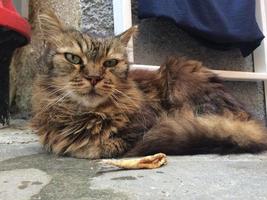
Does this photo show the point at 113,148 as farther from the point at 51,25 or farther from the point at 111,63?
the point at 51,25

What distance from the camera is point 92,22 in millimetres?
2068

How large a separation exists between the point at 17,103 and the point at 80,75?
1.35 metres

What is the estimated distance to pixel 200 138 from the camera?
1.39 meters

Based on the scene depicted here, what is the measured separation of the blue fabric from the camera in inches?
76.2

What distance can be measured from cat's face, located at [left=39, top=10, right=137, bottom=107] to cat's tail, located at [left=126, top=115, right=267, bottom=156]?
212 mm

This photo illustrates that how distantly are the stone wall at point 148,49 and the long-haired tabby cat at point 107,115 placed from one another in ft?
1.67

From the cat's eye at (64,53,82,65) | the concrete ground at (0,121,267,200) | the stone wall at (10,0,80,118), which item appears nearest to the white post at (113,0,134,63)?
the stone wall at (10,0,80,118)

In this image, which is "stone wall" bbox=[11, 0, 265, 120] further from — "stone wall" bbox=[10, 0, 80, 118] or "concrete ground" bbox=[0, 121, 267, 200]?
"concrete ground" bbox=[0, 121, 267, 200]

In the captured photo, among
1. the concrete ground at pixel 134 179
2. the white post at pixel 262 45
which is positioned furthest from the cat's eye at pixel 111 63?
the white post at pixel 262 45

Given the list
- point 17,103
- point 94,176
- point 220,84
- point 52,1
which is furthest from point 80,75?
point 17,103

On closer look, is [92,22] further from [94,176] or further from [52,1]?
[94,176]

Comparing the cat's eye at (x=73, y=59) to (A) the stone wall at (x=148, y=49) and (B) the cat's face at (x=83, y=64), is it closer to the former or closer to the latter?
(B) the cat's face at (x=83, y=64)

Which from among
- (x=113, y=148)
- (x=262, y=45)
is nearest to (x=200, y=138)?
(x=113, y=148)

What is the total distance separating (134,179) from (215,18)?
4.27 ft
